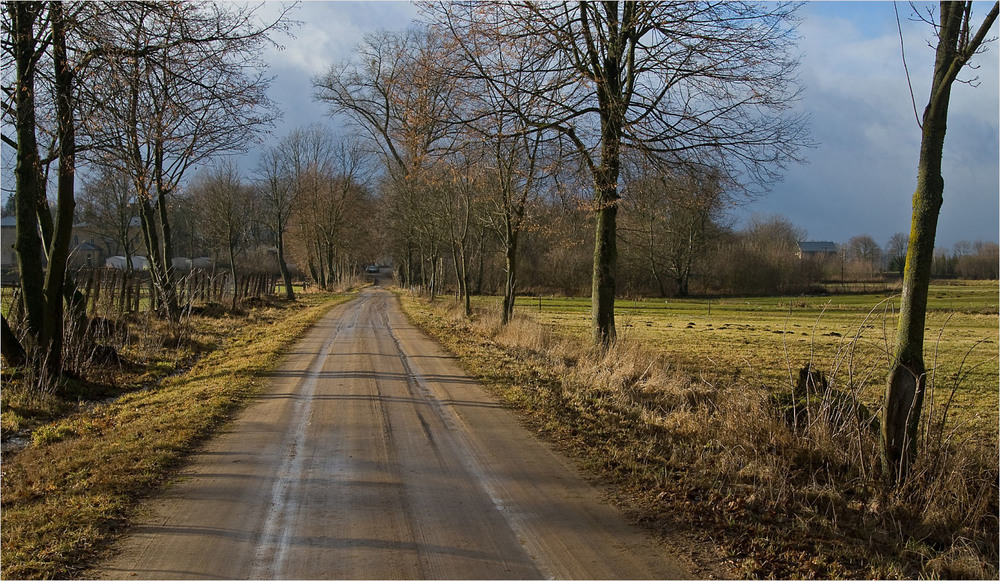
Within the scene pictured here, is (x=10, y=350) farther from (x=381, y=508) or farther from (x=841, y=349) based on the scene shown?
(x=841, y=349)

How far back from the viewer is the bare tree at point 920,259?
17.2 feet

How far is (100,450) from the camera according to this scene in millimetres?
6117

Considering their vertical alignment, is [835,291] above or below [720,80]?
below

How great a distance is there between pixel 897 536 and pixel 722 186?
9416 millimetres

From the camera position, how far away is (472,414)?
7.82m

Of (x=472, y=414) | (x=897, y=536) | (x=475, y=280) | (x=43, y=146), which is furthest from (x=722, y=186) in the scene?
(x=475, y=280)

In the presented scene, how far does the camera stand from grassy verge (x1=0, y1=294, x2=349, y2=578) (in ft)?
13.4

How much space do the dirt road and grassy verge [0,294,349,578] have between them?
0.28 metres

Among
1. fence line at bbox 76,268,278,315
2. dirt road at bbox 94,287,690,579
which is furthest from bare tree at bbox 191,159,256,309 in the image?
dirt road at bbox 94,287,690,579

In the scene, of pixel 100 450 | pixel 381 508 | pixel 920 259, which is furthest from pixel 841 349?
pixel 100 450

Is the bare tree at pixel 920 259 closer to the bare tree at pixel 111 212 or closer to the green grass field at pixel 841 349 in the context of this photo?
the green grass field at pixel 841 349

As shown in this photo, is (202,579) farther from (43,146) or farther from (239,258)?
(239,258)

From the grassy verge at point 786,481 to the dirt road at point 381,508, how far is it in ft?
1.82

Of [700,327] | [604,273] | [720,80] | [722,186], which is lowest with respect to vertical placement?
[700,327]
